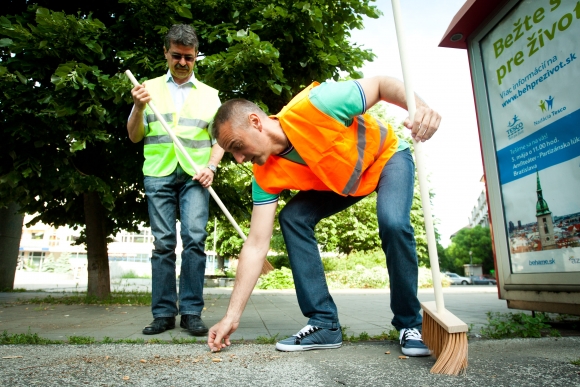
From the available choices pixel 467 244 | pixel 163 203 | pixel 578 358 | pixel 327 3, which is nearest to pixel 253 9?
pixel 327 3

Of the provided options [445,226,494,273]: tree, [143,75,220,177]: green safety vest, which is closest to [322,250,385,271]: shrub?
[143,75,220,177]: green safety vest

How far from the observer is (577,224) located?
279 centimetres

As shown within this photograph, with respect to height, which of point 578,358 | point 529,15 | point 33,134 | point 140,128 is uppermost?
point 529,15

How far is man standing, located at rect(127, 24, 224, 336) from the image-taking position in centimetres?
294

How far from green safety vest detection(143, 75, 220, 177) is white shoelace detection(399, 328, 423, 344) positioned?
168 cm

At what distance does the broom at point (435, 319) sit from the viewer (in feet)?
5.61

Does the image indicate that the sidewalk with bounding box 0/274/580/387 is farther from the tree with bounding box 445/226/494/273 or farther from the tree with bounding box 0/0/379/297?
the tree with bounding box 445/226/494/273

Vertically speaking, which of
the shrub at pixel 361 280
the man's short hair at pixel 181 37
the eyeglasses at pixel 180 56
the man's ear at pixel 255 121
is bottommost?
the shrub at pixel 361 280

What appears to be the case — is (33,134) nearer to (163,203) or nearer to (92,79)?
(92,79)

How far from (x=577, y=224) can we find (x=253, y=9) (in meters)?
3.72

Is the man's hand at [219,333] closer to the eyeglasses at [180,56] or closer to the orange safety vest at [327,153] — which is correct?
the orange safety vest at [327,153]

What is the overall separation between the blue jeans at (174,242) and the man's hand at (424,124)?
64.2 inches

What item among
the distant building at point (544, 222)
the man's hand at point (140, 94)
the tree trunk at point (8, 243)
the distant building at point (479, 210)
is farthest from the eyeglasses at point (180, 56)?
the distant building at point (479, 210)

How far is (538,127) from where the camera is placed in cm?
308
